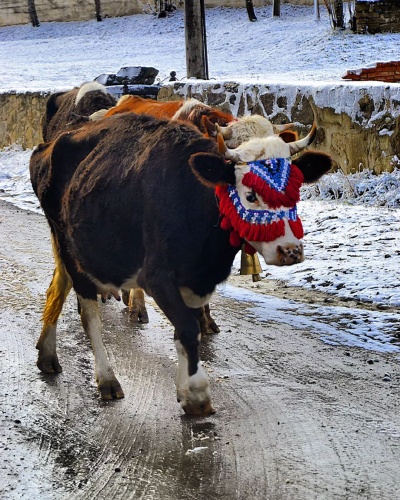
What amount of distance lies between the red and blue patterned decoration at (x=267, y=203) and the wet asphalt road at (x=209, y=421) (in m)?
1.09

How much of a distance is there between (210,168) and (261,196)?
32cm

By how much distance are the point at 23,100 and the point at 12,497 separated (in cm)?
1578

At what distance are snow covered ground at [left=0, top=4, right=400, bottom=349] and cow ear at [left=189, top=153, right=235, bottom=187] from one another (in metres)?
2.43

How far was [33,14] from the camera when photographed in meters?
42.6

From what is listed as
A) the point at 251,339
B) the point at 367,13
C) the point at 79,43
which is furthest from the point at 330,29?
the point at 251,339

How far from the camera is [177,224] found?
18.2 feet

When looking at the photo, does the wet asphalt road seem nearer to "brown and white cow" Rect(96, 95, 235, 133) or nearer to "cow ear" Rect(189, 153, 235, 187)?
"cow ear" Rect(189, 153, 235, 187)

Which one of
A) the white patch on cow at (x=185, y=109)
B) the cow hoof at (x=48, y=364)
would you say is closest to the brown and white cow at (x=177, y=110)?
the white patch on cow at (x=185, y=109)

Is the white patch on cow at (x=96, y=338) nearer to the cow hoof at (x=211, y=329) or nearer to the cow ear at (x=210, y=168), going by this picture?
the cow hoof at (x=211, y=329)

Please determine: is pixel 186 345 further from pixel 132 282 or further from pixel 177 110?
pixel 177 110

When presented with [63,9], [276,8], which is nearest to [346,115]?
[276,8]

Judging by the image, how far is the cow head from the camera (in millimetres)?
5328

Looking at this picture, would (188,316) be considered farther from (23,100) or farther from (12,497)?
(23,100)

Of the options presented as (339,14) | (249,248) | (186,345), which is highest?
(249,248)
